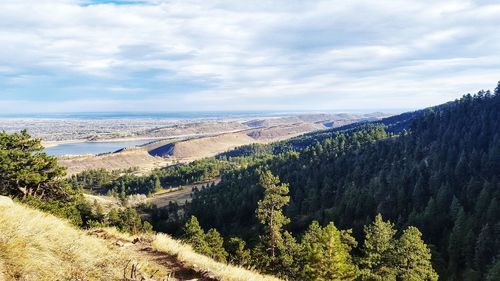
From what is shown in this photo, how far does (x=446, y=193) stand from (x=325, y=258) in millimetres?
104213

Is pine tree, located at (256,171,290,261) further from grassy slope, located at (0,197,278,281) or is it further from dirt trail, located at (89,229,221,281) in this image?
grassy slope, located at (0,197,278,281)

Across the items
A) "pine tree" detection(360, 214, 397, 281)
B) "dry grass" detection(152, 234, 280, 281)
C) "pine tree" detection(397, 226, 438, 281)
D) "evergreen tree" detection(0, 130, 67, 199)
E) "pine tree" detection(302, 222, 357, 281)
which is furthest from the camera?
"pine tree" detection(360, 214, 397, 281)

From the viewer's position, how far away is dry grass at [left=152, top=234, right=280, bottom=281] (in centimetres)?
1576

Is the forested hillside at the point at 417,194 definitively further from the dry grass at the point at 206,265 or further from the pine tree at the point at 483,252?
the dry grass at the point at 206,265

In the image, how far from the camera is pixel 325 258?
46.7 metres

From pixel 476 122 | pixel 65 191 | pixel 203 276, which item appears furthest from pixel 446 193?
pixel 203 276

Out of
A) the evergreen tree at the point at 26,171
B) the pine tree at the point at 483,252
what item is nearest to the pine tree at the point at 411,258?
the pine tree at the point at 483,252

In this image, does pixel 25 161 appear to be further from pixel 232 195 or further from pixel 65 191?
pixel 232 195

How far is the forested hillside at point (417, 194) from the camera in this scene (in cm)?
9825

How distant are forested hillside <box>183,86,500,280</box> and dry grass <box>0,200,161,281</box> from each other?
8683 centimetres

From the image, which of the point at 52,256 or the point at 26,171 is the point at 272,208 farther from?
the point at 52,256

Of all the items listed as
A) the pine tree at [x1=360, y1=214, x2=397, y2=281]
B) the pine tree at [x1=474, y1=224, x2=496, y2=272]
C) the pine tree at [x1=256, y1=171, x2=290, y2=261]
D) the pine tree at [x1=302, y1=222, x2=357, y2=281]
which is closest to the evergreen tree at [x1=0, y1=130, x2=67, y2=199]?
the pine tree at [x1=256, y1=171, x2=290, y2=261]

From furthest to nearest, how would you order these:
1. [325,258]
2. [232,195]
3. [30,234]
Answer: [232,195] < [325,258] < [30,234]

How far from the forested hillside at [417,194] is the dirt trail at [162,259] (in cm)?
8138
